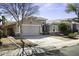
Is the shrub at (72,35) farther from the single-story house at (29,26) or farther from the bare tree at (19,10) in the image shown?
the bare tree at (19,10)

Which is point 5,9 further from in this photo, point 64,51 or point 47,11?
point 64,51

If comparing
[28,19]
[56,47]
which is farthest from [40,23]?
[56,47]

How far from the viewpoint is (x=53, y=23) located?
4344mm

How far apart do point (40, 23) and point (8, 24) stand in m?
0.54

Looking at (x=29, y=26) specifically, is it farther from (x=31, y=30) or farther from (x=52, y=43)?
(x=52, y=43)

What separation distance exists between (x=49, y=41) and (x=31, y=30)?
0.36m

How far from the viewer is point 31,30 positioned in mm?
4410

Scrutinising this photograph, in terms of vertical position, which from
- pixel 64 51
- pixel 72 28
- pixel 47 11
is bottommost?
pixel 64 51

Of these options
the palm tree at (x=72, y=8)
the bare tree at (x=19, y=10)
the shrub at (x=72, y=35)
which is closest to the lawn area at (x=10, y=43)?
the bare tree at (x=19, y=10)

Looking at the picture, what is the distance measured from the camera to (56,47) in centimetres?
436

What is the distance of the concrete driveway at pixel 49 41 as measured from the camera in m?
4.34

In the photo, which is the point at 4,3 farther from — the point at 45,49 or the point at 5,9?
the point at 45,49

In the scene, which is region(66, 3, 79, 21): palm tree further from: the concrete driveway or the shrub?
the concrete driveway

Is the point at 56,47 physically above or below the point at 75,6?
below
